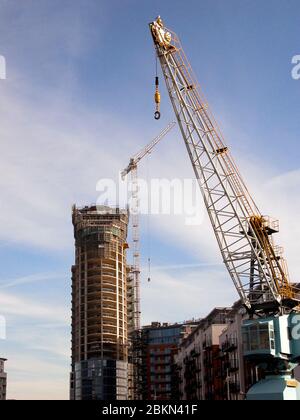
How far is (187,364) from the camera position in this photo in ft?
524

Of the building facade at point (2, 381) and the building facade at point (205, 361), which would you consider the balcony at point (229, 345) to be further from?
the building facade at point (2, 381)

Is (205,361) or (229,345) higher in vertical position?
(229,345)

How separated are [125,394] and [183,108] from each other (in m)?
139

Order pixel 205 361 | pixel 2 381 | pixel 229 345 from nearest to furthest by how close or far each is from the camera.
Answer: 1. pixel 229 345
2. pixel 205 361
3. pixel 2 381

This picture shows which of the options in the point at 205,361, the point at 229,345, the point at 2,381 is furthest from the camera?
the point at 2,381

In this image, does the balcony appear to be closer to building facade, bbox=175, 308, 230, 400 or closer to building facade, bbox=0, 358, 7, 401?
building facade, bbox=175, 308, 230, 400

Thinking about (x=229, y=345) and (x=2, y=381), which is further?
(x=2, y=381)

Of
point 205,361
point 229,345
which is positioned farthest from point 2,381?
point 229,345

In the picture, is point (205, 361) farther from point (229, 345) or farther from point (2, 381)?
point (2, 381)

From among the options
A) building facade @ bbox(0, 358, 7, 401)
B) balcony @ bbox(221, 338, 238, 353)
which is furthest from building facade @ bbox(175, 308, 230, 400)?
building facade @ bbox(0, 358, 7, 401)

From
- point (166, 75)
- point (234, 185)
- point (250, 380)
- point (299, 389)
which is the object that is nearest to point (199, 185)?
point (234, 185)

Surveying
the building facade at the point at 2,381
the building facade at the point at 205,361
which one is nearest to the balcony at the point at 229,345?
the building facade at the point at 205,361

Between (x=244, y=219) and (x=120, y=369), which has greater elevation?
(x=244, y=219)
